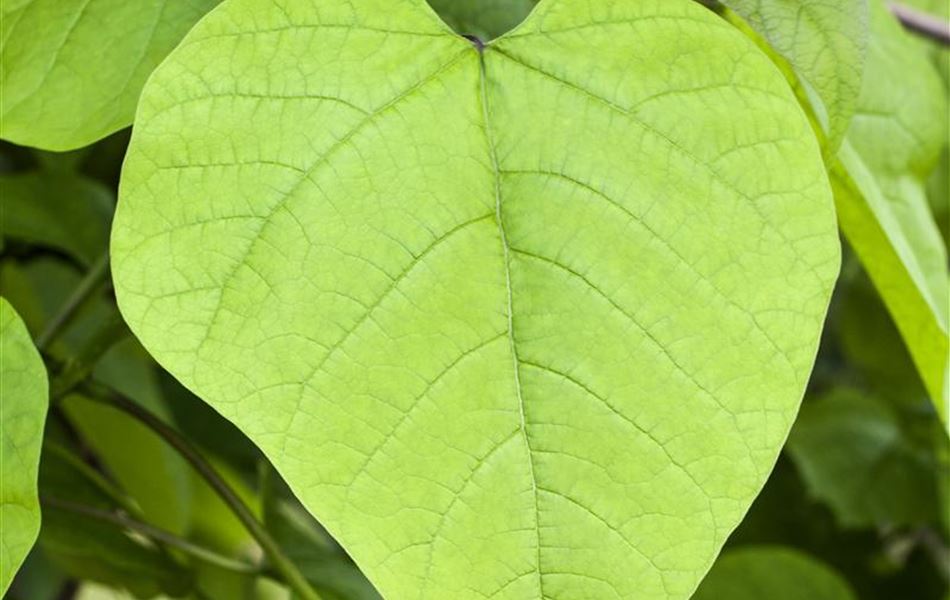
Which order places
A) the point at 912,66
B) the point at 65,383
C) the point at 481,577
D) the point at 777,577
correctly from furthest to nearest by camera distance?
the point at 777,577 < the point at 912,66 < the point at 65,383 < the point at 481,577

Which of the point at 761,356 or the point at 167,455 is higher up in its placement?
the point at 761,356

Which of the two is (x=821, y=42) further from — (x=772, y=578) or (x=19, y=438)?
(x=772, y=578)

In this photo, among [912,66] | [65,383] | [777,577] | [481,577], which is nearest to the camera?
[481,577]

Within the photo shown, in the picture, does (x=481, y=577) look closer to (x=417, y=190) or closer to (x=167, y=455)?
(x=417, y=190)

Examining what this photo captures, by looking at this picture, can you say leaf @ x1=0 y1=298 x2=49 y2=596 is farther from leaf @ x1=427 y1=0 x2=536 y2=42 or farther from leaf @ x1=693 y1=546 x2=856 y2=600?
leaf @ x1=693 y1=546 x2=856 y2=600

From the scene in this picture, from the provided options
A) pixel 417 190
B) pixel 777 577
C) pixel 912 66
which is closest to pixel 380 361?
pixel 417 190

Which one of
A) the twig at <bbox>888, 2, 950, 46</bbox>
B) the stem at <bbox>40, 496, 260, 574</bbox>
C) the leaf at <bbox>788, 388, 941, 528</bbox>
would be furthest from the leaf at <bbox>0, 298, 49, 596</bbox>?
the leaf at <bbox>788, 388, 941, 528</bbox>
